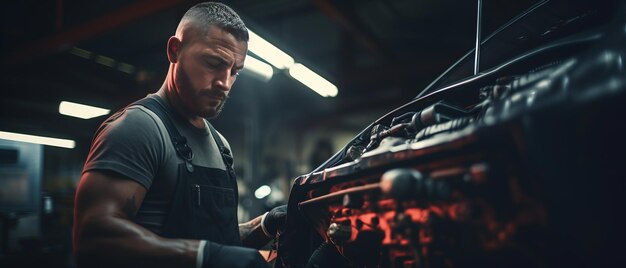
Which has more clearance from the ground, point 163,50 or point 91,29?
point 163,50

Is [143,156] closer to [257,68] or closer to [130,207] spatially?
[130,207]

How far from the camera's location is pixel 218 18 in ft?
5.40

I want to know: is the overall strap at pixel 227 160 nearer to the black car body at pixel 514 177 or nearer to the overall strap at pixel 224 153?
the overall strap at pixel 224 153

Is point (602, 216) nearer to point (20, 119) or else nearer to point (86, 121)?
point (86, 121)

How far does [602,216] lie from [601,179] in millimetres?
67

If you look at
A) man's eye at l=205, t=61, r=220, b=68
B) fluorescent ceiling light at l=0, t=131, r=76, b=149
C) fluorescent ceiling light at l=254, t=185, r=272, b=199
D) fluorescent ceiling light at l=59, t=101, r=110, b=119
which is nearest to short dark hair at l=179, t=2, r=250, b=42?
man's eye at l=205, t=61, r=220, b=68

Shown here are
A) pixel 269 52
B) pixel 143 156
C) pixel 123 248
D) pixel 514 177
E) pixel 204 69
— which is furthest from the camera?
pixel 269 52

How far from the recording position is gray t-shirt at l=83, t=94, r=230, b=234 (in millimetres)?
1222

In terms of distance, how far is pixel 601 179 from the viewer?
2.35 ft

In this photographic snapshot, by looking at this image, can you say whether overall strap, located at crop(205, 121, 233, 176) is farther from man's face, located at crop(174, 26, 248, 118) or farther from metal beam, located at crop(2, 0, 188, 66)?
metal beam, located at crop(2, 0, 188, 66)

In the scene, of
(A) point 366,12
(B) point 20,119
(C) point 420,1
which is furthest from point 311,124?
(B) point 20,119

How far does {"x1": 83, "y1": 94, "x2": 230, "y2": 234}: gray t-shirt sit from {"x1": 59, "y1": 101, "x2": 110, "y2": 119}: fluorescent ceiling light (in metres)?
5.83

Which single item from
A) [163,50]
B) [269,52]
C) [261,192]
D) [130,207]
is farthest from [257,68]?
[130,207]

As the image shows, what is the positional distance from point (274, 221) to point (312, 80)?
4350mm
